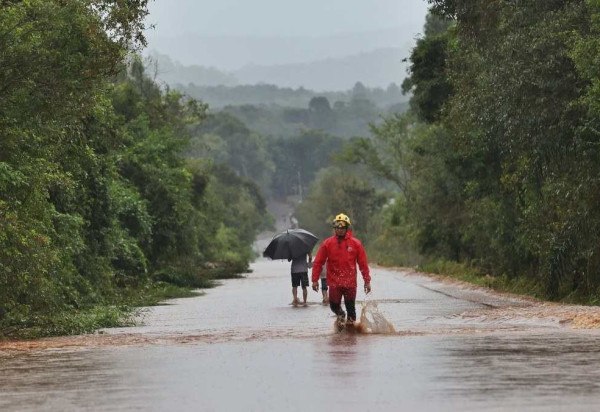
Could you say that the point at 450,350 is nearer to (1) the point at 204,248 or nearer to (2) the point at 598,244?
(2) the point at 598,244

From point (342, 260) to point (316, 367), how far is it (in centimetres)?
659

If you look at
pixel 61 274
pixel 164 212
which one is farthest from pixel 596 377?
pixel 164 212

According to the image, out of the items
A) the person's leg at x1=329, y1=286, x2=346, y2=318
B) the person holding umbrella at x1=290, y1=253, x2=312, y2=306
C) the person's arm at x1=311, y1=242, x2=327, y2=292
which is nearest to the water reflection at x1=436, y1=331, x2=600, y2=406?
the person's leg at x1=329, y1=286, x2=346, y2=318

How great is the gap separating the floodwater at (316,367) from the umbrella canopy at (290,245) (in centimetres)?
672

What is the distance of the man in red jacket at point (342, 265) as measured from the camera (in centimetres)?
2133

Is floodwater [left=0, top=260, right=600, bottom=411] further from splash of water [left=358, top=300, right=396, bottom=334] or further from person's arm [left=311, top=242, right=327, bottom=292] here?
person's arm [left=311, top=242, right=327, bottom=292]

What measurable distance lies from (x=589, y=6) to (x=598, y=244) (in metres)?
5.21

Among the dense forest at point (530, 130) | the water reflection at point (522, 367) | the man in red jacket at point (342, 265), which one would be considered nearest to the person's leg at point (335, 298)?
the man in red jacket at point (342, 265)

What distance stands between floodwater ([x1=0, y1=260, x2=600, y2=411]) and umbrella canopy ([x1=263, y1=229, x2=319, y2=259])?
264 inches

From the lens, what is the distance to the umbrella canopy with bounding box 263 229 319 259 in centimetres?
3278

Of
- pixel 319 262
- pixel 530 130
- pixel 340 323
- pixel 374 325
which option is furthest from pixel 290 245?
pixel 374 325

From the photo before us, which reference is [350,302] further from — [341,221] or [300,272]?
[300,272]

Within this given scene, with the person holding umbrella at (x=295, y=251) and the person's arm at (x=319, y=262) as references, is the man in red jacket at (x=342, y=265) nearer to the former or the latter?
the person's arm at (x=319, y=262)

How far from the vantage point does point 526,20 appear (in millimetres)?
32000
